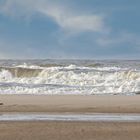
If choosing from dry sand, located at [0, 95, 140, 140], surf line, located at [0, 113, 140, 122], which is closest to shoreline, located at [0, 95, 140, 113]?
dry sand, located at [0, 95, 140, 140]

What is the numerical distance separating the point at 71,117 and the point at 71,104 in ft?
11.9

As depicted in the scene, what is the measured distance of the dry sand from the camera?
10.9 metres

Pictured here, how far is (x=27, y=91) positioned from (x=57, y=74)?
12429 mm

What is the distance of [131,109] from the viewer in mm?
16500

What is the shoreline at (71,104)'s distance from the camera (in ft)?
53.5

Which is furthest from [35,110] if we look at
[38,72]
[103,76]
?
[38,72]

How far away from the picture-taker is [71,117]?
1430 centimetres
